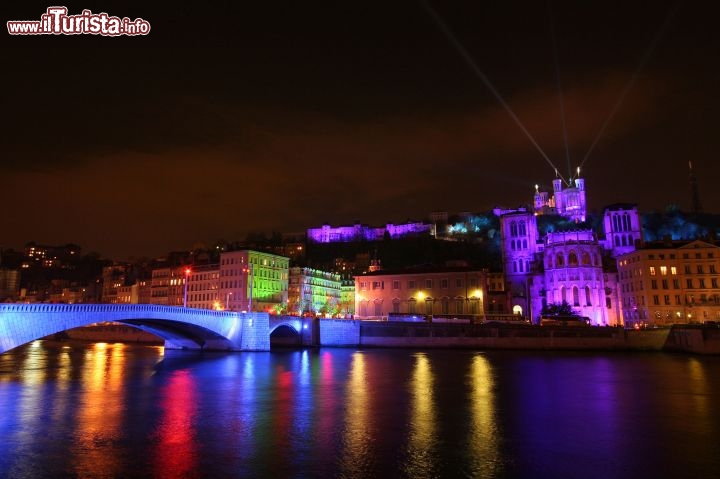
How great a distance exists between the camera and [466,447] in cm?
1745

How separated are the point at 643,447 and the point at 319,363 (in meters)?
35.5

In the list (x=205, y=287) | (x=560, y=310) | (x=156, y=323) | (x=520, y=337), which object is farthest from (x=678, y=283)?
(x=205, y=287)

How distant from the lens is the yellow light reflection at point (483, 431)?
15.3 metres

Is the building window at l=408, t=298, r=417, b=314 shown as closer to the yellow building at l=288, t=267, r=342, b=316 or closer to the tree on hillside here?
the tree on hillside

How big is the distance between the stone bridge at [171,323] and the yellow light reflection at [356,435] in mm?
25149

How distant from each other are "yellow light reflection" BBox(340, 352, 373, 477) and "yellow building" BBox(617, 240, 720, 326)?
206 ft

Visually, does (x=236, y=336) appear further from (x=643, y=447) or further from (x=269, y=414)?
(x=643, y=447)

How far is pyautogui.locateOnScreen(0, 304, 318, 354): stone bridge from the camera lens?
37.2 m

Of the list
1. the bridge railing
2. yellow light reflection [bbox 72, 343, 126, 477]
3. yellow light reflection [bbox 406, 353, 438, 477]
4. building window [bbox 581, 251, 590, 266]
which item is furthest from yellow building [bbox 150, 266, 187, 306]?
yellow light reflection [bbox 406, 353, 438, 477]

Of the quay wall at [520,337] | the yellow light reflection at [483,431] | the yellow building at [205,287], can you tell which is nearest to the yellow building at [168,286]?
the yellow building at [205,287]

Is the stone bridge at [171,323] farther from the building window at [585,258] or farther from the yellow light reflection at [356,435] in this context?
the building window at [585,258]

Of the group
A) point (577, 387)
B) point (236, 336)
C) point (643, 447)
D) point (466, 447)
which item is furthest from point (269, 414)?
point (236, 336)

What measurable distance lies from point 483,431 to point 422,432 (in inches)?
100

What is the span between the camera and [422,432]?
19.6 m
